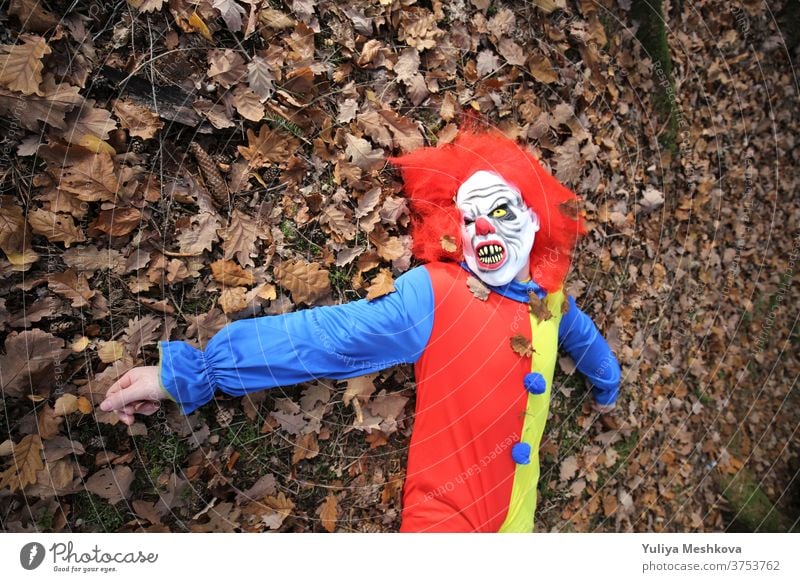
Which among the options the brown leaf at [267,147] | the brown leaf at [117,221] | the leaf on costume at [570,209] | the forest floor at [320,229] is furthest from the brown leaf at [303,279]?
the leaf on costume at [570,209]

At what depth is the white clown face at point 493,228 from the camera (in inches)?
87.1

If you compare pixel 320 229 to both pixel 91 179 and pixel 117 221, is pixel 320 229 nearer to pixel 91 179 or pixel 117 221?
pixel 117 221

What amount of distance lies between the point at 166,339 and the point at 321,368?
2.26 feet

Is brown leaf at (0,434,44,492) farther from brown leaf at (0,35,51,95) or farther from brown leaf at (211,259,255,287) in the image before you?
brown leaf at (0,35,51,95)

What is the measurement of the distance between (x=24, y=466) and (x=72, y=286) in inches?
29.5

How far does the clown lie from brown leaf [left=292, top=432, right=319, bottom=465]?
0.37 meters

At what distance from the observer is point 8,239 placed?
1.79m

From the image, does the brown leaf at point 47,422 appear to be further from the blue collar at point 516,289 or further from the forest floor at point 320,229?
the blue collar at point 516,289

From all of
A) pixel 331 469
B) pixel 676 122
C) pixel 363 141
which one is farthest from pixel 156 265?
pixel 676 122

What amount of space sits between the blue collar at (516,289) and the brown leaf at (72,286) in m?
1.67

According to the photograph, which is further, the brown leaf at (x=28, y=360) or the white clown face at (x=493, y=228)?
the white clown face at (x=493, y=228)

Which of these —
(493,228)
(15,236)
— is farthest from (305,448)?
(15,236)

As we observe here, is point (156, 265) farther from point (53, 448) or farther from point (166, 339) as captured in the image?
point (53, 448)

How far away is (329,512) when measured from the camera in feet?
7.45
